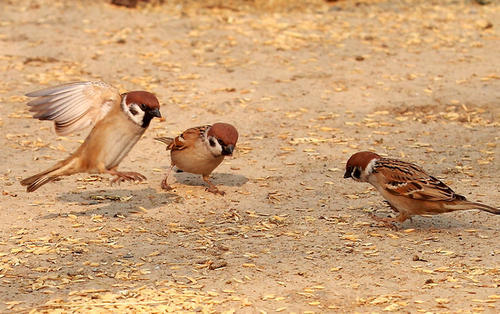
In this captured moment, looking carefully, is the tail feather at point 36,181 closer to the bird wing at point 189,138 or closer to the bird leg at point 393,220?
the bird wing at point 189,138

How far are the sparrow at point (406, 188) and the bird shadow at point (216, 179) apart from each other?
1433mm

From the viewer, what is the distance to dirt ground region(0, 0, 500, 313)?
19.0ft

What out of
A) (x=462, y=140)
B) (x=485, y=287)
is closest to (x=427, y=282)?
(x=485, y=287)

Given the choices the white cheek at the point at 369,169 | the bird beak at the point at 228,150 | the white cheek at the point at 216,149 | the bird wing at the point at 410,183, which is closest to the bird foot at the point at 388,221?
the bird wing at the point at 410,183

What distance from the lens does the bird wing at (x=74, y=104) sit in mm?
6816

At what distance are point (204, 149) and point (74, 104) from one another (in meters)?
1.26

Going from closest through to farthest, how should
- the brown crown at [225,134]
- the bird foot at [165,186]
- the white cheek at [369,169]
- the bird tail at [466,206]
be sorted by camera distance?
the bird tail at [466,206] < the white cheek at [369,169] < the brown crown at [225,134] < the bird foot at [165,186]

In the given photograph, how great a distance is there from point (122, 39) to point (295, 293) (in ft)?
24.3

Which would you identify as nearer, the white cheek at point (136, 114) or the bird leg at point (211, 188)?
the white cheek at point (136, 114)

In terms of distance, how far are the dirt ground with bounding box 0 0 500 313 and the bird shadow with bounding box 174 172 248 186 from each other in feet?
0.10

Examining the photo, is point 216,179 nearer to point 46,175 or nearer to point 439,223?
point 46,175

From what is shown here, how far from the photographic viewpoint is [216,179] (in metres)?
8.27

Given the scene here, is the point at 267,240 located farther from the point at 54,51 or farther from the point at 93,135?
the point at 54,51

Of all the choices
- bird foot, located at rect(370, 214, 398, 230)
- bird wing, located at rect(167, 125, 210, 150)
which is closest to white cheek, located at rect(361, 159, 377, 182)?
bird foot, located at rect(370, 214, 398, 230)
